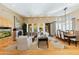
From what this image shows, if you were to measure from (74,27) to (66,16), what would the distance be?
0.30 metres

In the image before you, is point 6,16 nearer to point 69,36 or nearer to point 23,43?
point 23,43

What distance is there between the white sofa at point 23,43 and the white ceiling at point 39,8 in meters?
0.53

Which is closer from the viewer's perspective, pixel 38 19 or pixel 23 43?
pixel 23 43

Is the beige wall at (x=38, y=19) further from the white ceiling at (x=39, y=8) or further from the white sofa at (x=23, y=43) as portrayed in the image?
the white sofa at (x=23, y=43)

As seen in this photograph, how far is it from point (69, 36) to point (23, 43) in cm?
103

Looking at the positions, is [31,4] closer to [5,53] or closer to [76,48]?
[5,53]

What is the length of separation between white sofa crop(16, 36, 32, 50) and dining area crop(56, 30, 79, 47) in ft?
2.25

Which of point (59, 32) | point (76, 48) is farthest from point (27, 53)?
point (76, 48)

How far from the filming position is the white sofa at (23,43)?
2.34 meters

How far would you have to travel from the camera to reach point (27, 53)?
234cm

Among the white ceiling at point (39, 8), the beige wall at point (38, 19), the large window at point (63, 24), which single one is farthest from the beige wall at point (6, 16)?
the large window at point (63, 24)

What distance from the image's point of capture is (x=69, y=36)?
97.2 inches

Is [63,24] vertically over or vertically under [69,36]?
over

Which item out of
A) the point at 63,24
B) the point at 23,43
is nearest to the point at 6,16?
the point at 23,43
